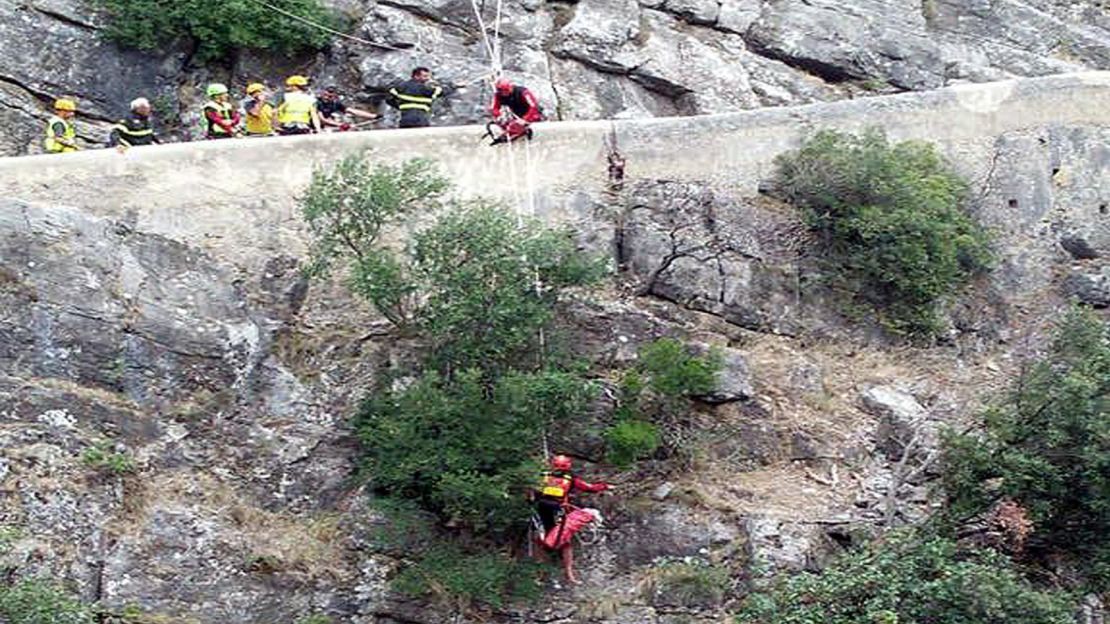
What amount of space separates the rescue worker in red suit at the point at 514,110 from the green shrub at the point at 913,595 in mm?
5327

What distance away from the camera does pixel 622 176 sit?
766 inches

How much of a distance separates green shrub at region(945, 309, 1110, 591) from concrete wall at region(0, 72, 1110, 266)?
161 inches

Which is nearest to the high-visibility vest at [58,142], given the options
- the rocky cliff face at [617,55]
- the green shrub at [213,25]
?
the rocky cliff face at [617,55]

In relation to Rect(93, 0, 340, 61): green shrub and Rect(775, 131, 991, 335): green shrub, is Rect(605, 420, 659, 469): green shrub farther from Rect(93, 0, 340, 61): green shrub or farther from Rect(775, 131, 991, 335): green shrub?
Rect(93, 0, 340, 61): green shrub

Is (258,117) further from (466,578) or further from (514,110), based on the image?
(466,578)

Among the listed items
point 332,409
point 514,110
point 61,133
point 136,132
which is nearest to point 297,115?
point 136,132

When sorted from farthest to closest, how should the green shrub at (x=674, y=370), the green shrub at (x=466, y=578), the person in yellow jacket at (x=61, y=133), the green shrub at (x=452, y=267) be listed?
the person in yellow jacket at (x=61, y=133) → the green shrub at (x=674, y=370) → the green shrub at (x=452, y=267) → the green shrub at (x=466, y=578)

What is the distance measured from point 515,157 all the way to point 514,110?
1.47 feet

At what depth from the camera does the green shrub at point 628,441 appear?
55.6ft

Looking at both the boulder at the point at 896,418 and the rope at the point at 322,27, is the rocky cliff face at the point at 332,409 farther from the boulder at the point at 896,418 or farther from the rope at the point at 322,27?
the rope at the point at 322,27

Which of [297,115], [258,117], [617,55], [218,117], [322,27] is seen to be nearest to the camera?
[218,117]

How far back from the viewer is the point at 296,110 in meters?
19.6

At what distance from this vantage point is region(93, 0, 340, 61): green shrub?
22047mm

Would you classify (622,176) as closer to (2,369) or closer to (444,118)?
(444,118)
